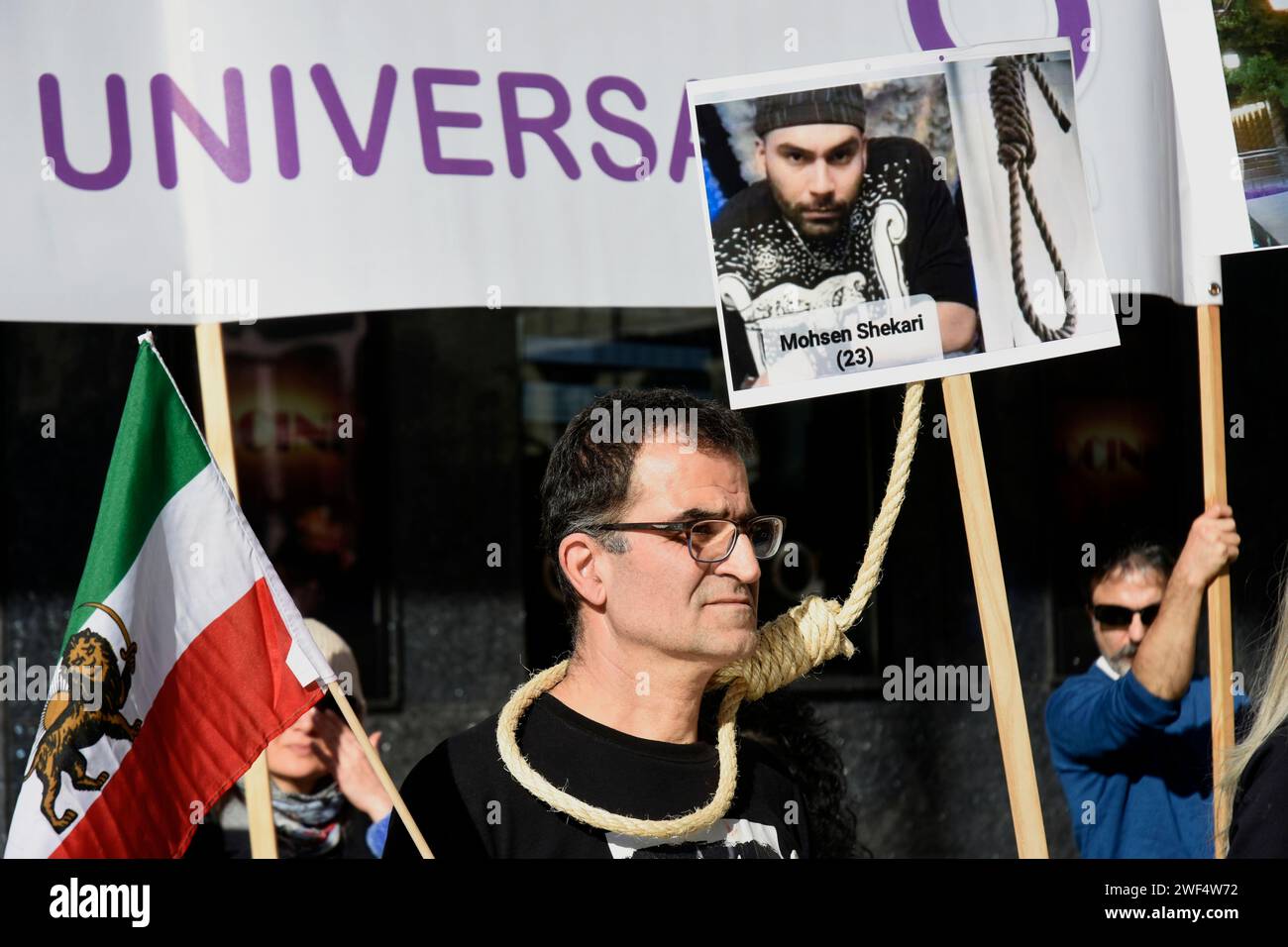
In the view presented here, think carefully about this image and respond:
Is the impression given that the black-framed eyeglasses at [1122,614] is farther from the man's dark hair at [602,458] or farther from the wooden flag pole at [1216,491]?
the man's dark hair at [602,458]

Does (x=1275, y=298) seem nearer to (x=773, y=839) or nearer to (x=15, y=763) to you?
(x=773, y=839)

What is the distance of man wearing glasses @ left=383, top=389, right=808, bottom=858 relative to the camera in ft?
7.59

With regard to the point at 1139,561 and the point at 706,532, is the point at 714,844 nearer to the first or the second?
the point at 706,532

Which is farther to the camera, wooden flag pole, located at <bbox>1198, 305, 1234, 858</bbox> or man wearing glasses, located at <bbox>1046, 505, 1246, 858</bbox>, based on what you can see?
man wearing glasses, located at <bbox>1046, 505, 1246, 858</bbox>

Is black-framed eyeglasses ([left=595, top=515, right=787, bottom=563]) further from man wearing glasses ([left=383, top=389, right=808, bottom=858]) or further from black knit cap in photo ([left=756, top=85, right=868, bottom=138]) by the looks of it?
black knit cap in photo ([left=756, top=85, right=868, bottom=138])

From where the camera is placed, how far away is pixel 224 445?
2.79 metres

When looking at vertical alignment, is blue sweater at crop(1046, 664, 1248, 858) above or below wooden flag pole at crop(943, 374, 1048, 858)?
below

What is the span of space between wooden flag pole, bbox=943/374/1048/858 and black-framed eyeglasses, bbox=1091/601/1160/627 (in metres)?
1.22

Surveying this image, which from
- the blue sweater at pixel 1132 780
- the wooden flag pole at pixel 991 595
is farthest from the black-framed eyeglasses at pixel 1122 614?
the wooden flag pole at pixel 991 595

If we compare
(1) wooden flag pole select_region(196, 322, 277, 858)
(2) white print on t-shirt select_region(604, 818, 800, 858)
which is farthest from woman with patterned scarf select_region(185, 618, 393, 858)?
(2) white print on t-shirt select_region(604, 818, 800, 858)

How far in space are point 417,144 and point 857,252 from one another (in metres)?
1.11

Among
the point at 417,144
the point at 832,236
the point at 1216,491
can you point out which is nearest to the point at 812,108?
the point at 832,236

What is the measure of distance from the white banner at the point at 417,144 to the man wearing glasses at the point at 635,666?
0.98 metres

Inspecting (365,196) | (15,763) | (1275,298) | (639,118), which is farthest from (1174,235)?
(15,763)
